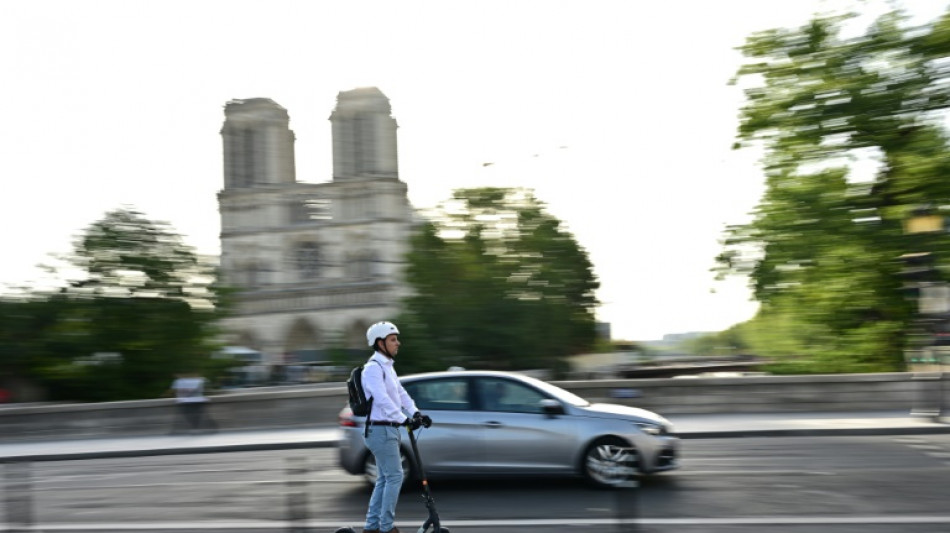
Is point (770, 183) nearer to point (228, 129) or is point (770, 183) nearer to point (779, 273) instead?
point (779, 273)

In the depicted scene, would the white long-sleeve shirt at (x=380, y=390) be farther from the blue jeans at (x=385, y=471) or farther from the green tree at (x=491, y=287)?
the green tree at (x=491, y=287)

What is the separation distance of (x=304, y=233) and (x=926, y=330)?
9707 centimetres

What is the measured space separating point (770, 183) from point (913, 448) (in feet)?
47.5

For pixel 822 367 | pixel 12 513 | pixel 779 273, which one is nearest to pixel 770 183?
pixel 779 273

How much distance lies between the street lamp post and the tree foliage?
19303mm

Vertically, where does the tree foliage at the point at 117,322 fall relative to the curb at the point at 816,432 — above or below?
above

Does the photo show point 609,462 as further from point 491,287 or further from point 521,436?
point 491,287

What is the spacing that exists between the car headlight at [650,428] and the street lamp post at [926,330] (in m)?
9.13

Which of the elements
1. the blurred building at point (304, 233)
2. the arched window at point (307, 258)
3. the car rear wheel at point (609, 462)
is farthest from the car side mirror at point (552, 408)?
the arched window at point (307, 258)

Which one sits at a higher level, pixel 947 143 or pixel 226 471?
pixel 947 143

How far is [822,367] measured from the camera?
33.3 m

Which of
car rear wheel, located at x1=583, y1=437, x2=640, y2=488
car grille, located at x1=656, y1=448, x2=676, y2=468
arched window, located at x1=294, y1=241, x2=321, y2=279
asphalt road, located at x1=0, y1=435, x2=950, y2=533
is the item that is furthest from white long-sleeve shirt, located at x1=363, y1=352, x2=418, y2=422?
arched window, located at x1=294, y1=241, x2=321, y2=279

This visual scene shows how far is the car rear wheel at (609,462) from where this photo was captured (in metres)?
12.3

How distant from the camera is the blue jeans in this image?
28.3 ft
